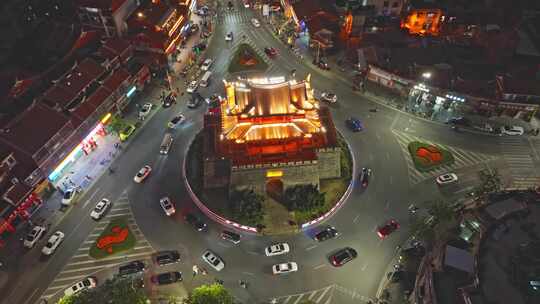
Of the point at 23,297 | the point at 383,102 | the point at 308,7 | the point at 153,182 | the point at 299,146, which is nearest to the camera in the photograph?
the point at 23,297

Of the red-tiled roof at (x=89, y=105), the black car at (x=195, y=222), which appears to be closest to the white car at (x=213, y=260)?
the black car at (x=195, y=222)

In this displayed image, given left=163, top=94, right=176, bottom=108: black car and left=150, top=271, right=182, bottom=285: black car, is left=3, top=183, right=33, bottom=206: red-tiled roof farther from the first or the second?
left=163, top=94, right=176, bottom=108: black car

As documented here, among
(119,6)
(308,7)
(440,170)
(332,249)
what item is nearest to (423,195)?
(440,170)

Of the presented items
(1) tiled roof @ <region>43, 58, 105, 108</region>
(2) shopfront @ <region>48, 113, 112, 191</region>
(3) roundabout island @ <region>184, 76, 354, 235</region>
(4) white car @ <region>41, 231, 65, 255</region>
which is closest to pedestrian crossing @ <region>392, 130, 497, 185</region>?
(3) roundabout island @ <region>184, 76, 354, 235</region>

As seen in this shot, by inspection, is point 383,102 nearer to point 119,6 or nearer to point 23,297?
point 119,6

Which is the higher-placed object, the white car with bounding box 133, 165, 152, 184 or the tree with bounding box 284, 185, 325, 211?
the white car with bounding box 133, 165, 152, 184

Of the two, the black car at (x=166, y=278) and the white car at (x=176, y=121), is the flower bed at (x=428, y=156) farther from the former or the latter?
the black car at (x=166, y=278)

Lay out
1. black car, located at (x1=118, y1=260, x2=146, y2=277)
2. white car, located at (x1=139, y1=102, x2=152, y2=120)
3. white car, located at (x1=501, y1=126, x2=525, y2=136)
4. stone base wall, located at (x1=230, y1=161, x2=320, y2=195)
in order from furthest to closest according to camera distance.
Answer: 1. white car, located at (x1=139, y1=102, x2=152, y2=120)
2. white car, located at (x1=501, y1=126, x2=525, y2=136)
3. stone base wall, located at (x1=230, y1=161, x2=320, y2=195)
4. black car, located at (x1=118, y1=260, x2=146, y2=277)

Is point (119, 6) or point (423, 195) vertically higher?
point (119, 6)
